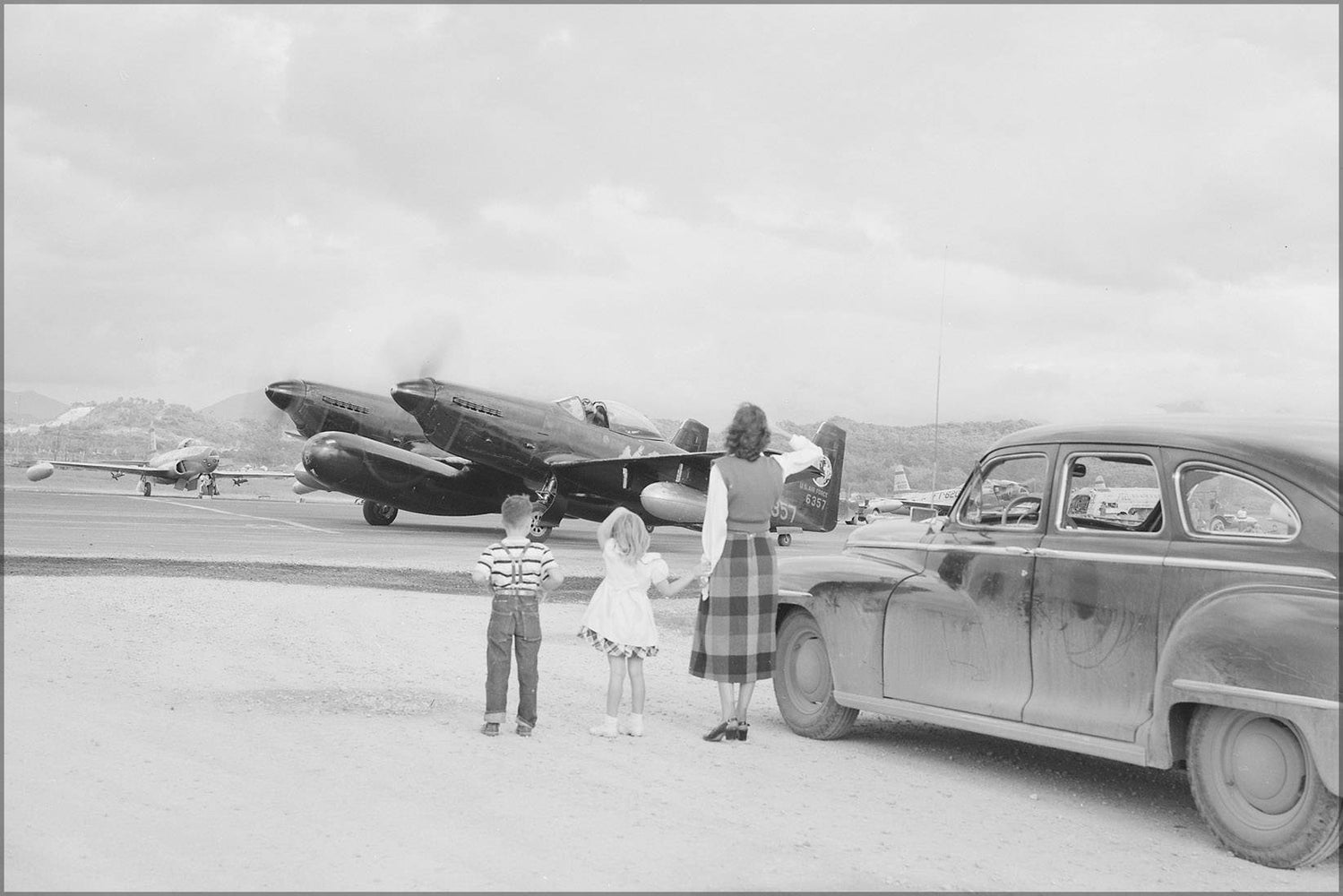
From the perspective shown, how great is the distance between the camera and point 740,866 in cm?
464

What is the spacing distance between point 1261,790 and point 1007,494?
7.01ft

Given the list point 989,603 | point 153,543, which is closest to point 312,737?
point 989,603

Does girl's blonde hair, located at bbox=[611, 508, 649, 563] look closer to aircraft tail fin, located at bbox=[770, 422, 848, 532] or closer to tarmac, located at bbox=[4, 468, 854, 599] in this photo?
tarmac, located at bbox=[4, 468, 854, 599]

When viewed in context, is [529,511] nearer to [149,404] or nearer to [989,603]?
[989,603]

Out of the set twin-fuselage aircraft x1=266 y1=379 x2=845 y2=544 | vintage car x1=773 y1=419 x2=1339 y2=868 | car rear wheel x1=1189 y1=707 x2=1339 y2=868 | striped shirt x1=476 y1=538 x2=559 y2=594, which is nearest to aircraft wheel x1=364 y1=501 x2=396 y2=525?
twin-fuselage aircraft x1=266 y1=379 x2=845 y2=544

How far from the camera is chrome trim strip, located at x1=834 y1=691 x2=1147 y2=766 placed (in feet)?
18.3

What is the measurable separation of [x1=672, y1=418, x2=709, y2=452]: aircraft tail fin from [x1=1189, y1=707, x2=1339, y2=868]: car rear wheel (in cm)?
2622

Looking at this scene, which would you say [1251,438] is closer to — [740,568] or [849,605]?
[849,605]

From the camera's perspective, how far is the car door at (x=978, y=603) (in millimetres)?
6223

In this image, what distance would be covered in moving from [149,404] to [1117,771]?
8043 inches

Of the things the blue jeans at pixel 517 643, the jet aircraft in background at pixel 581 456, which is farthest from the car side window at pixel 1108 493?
the jet aircraft in background at pixel 581 456

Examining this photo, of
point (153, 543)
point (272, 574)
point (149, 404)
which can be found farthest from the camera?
point (149, 404)

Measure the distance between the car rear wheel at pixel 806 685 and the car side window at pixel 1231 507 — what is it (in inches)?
101

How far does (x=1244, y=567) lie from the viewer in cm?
523
